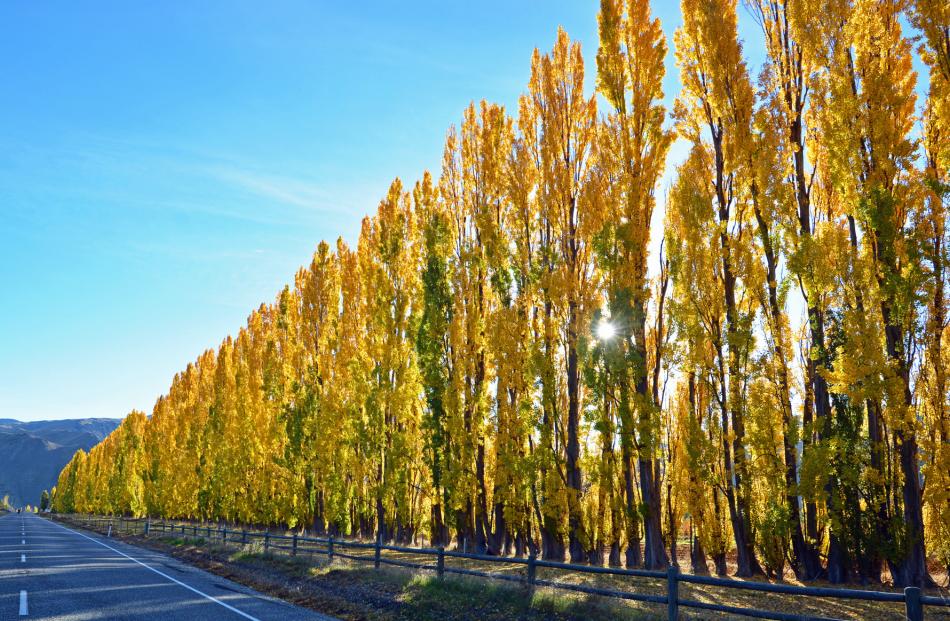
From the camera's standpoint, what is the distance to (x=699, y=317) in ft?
53.3

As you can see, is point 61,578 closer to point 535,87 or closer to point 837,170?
point 535,87

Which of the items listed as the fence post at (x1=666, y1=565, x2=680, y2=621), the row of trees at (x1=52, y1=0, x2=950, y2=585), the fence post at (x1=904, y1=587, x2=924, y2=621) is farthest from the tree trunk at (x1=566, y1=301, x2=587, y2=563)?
the fence post at (x1=904, y1=587, x2=924, y2=621)

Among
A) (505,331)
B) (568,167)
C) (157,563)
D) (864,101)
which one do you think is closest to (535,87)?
(568,167)

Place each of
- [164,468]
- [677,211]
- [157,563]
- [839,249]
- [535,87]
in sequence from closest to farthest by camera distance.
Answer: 1. [839,249]
2. [677,211]
3. [535,87]
4. [157,563]
5. [164,468]

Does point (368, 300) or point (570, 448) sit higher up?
point (368, 300)

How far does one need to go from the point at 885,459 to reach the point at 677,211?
27.1 ft

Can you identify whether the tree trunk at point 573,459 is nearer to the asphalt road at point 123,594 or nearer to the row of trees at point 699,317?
the row of trees at point 699,317

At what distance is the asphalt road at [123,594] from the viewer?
11.4m

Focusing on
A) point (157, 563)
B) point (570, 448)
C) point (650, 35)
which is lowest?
point (157, 563)

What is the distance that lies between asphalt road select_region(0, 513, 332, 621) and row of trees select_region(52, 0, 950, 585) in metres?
7.69

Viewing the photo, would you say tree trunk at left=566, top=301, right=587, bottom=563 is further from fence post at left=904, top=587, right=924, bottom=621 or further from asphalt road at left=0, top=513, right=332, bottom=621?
fence post at left=904, top=587, right=924, bottom=621

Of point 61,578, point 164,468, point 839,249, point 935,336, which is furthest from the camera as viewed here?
point 164,468

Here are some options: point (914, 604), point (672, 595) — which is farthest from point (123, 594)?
point (914, 604)

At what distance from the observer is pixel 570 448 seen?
18641 mm
